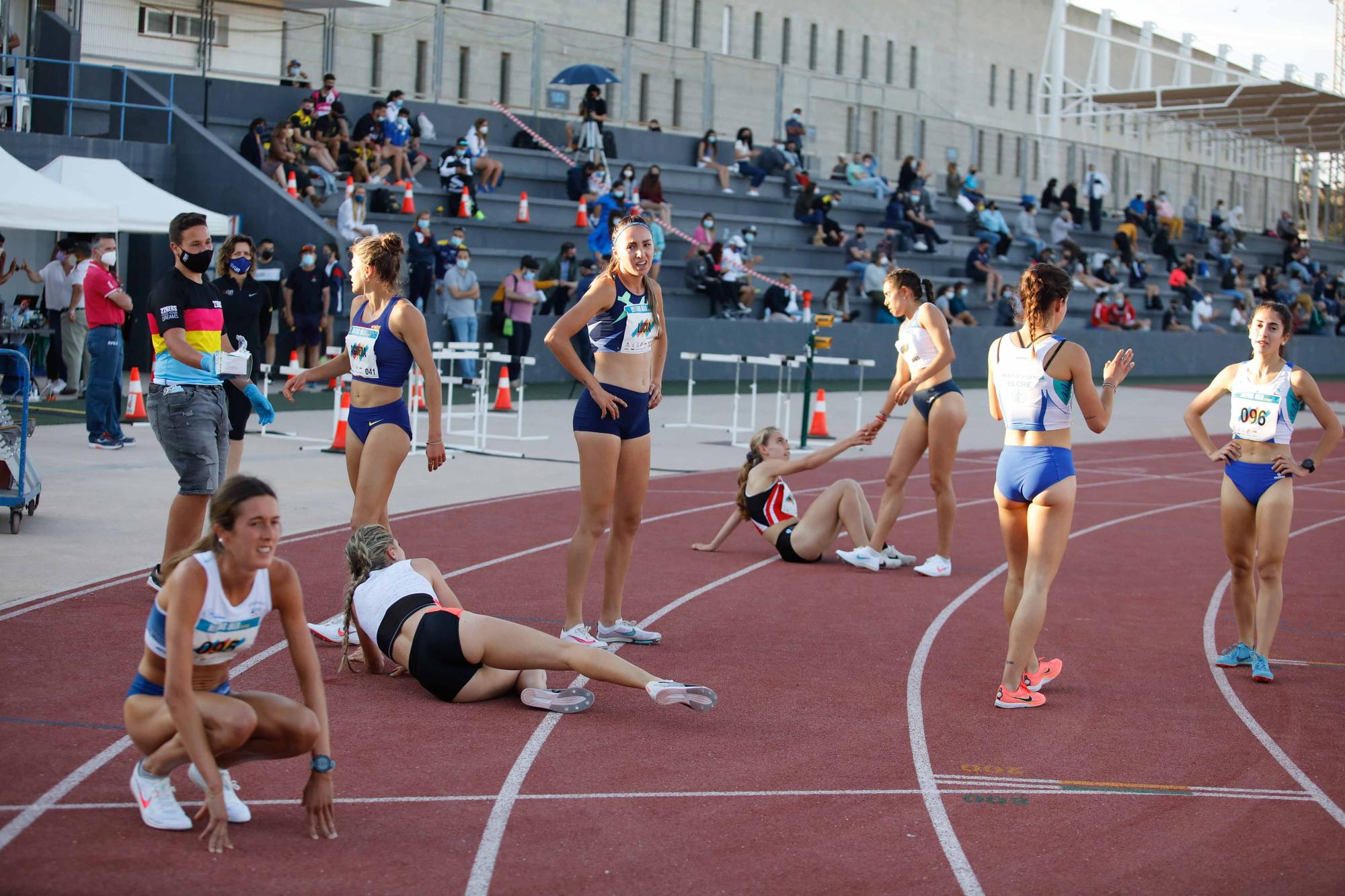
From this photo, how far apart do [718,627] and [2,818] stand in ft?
13.6

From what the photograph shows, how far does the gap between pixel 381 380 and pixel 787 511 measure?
3941mm

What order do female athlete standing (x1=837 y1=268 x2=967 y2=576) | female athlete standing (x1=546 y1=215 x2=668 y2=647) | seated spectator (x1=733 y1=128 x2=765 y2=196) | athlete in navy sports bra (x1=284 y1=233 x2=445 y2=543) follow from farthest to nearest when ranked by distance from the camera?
seated spectator (x1=733 y1=128 x2=765 y2=196) < female athlete standing (x1=837 y1=268 x2=967 y2=576) < female athlete standing (x1=546 y1=215 x2=668 y2=647) < athlete in navy sports bra (x1=284 y1=233 x2=445 y2=543)

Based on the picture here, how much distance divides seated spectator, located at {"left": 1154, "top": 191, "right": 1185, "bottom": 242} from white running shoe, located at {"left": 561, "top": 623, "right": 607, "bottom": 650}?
3879cm

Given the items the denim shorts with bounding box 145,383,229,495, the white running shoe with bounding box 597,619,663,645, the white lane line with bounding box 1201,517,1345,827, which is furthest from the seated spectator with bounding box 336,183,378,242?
the white lane line with bounding box 1201,517,1345,827

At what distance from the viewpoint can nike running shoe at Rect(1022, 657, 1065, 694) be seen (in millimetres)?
6668

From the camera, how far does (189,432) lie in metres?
7.45

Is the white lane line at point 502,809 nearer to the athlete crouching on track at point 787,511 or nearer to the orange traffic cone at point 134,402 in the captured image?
the athlete crouching on track at point 787,511

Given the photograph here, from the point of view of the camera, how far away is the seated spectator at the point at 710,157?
32.5 meters

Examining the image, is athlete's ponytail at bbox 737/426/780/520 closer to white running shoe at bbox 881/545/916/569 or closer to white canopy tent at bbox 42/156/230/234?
white running shoe at bbox 881/545/916/569

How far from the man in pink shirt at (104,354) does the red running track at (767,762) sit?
5.49m

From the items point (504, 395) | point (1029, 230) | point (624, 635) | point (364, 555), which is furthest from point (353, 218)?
point (1029, 230)

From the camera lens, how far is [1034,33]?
56.4 meters

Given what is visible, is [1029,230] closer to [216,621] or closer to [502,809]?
[502,809]

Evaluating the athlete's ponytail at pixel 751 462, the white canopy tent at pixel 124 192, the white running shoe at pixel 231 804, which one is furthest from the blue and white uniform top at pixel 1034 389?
the white canopy tent at pixel 124 192
